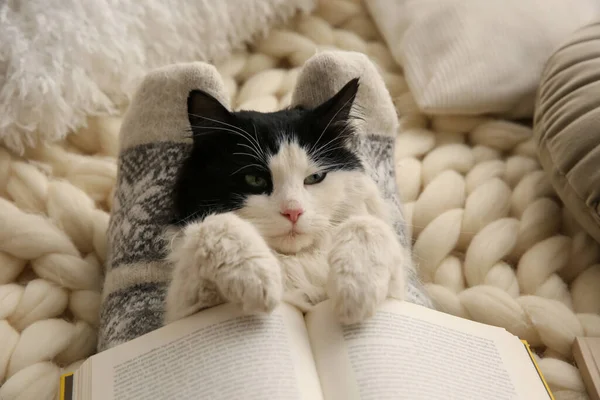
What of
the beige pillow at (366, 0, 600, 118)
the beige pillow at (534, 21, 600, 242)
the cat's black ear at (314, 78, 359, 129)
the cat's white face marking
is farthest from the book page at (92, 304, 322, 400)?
the beige pillow at (366, 0, 600, 118)

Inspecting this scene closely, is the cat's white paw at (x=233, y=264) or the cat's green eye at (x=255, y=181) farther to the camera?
the cat's green eye at (x=255, y=181)

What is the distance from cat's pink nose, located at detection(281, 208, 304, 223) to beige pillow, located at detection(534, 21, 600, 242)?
56cm

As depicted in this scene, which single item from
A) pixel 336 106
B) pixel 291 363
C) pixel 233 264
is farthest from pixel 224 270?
pixel 336 106

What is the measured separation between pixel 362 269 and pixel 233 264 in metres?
Result: 0.16

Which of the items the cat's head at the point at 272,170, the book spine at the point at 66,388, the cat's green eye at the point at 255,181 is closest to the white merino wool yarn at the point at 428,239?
the book spine at the point at 66,388

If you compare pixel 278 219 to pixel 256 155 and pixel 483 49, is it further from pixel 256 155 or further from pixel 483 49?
pixel 483 49

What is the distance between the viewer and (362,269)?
712 mm

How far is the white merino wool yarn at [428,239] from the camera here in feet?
3.18

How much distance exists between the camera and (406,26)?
4.80 ft

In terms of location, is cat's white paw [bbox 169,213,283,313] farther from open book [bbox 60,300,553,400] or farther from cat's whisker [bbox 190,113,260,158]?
cat's whisker [bbox 190,113,260,158]

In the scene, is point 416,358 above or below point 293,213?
below

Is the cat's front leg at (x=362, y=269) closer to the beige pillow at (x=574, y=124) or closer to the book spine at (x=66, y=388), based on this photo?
the book spine at (x=66, y=388)

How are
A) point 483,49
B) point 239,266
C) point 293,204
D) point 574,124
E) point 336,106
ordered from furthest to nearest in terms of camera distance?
point 483,49
point 574,124
point 336,106
point 293,204
point 239,266

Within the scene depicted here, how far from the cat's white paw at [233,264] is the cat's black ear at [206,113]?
20 cm
